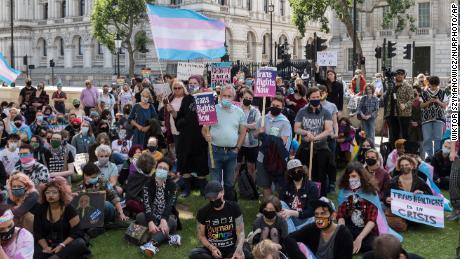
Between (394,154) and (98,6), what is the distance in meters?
40.7

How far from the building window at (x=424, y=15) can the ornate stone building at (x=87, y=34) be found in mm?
16973

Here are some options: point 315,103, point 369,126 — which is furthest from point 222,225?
point 369,126

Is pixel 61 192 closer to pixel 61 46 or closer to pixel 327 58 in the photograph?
pixel 327 58

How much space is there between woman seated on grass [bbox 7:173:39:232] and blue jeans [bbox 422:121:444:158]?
7.80 meters

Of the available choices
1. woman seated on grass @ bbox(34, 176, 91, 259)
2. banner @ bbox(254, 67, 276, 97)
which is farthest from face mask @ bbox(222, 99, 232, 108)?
woman seated on grass @ bbox(34, 176, 91, 259)

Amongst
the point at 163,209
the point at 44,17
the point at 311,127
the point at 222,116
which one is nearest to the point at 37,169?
the point at 163,209

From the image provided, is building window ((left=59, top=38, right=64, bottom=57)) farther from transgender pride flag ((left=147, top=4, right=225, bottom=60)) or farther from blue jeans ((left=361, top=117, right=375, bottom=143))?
blue jeans ((left=361, top=117, right=375, bottom=143))

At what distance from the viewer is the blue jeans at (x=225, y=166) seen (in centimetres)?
907

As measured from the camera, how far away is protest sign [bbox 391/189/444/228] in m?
7.75

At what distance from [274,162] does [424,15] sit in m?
40.5

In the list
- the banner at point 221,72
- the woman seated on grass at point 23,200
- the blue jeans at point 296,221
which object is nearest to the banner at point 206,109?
the blue jeans at point 296,221

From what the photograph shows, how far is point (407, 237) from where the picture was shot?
7961mm

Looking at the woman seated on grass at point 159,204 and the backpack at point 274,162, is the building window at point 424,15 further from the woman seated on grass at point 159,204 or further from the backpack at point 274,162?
the woman seated on grass at point 159,204

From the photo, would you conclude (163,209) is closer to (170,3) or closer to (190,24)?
(190,24)
